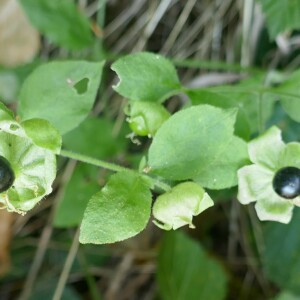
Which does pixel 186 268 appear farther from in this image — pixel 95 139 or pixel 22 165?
pixel 22 165

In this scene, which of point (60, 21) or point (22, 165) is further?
point (60, 21)

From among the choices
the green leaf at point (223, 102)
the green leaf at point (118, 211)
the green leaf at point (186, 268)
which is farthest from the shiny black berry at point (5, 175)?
the green leaf at point (186, 268)

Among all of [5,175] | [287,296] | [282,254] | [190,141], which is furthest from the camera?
[282,254]

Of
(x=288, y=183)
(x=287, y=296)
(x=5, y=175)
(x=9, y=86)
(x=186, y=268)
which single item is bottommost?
(x=186, y=268)

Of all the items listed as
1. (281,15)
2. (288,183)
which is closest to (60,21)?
(281,15)

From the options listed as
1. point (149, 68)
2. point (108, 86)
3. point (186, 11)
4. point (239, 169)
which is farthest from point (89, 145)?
point (239, 169)

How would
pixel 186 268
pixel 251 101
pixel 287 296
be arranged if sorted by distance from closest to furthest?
pixel 251 101
pixel 287 296
pixel 186 268
